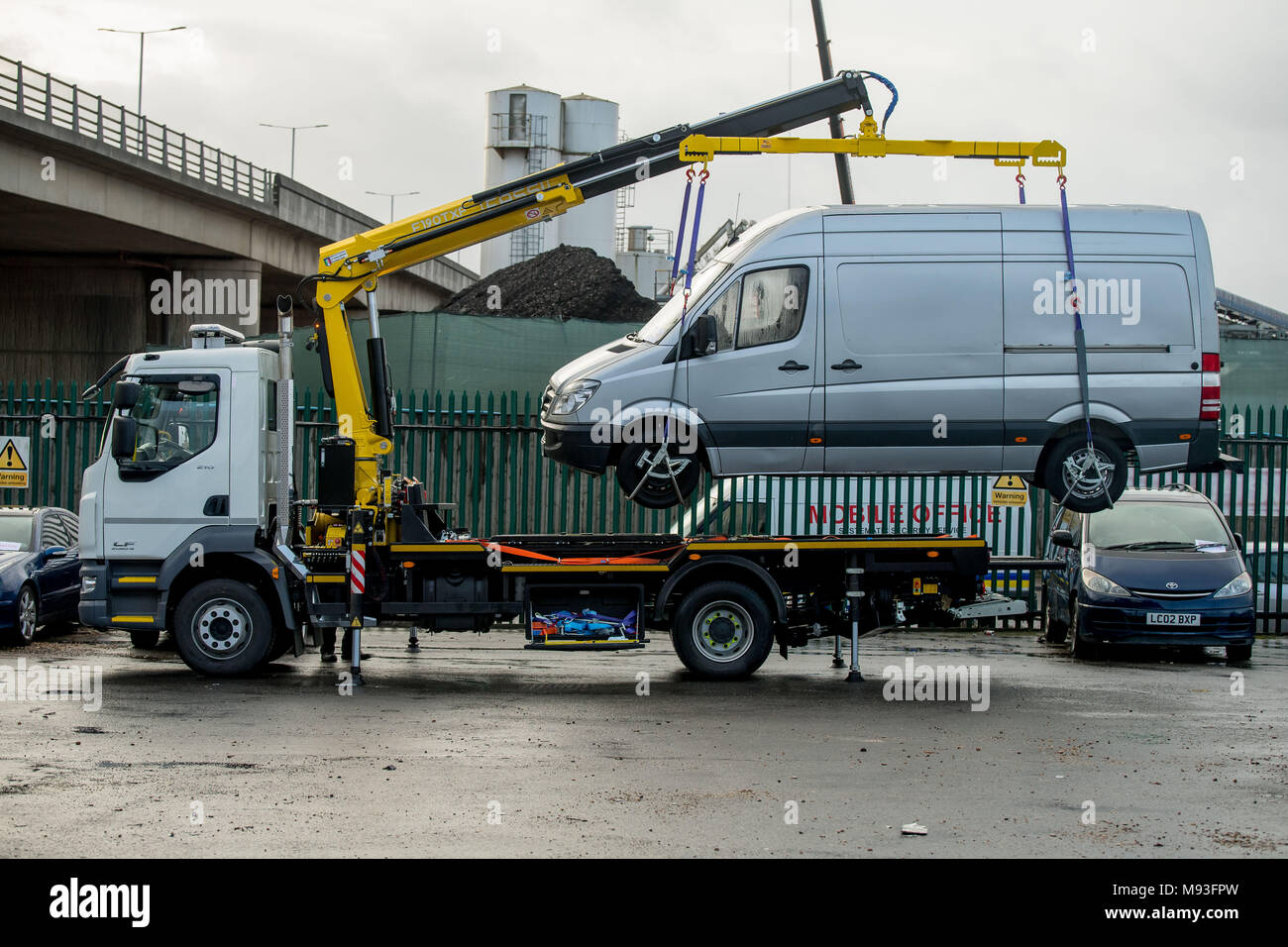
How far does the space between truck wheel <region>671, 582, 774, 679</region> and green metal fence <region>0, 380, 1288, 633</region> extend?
A: 5.13 metres

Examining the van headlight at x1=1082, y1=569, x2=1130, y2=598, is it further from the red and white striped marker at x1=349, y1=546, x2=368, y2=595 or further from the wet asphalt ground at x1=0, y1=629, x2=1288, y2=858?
the red and white striped marker at x1=349, y1=546, x2=368, y2=595

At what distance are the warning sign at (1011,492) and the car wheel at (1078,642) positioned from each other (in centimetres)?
131

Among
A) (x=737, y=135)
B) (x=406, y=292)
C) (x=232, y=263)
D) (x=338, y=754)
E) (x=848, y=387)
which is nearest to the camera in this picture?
(x=338, y=754)

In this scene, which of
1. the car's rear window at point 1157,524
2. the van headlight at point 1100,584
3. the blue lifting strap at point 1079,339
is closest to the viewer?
the blue lifting strap at point 1079,339

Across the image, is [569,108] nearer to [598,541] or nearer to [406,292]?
[406,292]

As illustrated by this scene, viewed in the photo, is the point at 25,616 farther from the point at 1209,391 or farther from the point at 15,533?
the point at 1209,391

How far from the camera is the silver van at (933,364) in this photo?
10.6 m

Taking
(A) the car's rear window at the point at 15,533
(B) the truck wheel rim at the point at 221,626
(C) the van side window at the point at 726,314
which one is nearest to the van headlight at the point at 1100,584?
(C) the van side window at the point at 726,314

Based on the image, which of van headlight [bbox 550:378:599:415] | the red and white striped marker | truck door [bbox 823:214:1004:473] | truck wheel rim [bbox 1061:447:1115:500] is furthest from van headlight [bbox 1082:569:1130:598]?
the red and white striped marker

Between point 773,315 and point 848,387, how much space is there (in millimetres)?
846

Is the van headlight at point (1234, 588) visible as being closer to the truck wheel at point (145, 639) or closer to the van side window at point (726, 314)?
the van side window at point (726, 314)

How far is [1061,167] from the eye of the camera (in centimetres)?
1105

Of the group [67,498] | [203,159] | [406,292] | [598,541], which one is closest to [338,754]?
[598,541]
